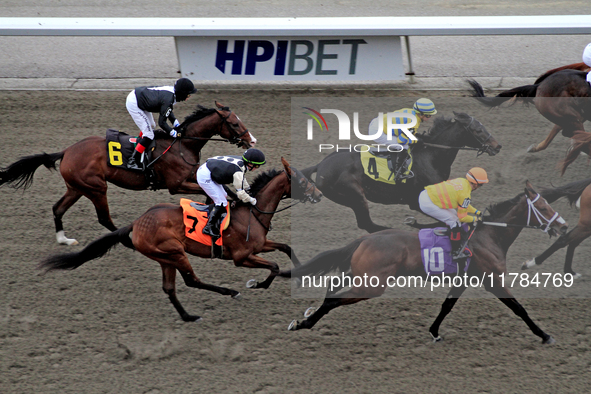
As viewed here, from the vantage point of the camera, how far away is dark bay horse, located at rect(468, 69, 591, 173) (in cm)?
833

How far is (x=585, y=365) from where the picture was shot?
17.3ft

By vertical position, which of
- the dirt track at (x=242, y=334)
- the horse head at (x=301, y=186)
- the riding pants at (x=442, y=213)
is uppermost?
the horse head at (x=301, y=186)

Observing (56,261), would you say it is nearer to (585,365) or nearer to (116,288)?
(116,288)

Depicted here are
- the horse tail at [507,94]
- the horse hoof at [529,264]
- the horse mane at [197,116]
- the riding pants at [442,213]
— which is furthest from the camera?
the horse tail at [507,94]

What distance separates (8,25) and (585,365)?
11.2 m

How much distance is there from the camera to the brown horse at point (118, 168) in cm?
→ 683

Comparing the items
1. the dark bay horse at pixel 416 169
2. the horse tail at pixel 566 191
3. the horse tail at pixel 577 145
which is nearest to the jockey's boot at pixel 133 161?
the dark bay horse at pixel 416 169

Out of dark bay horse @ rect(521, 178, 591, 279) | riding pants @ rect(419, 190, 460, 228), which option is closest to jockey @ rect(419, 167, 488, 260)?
riding pants @ rect(419, 190, 460, 228)

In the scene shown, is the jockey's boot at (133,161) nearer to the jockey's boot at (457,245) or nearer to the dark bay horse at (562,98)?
the jockey's boot at (457,245)

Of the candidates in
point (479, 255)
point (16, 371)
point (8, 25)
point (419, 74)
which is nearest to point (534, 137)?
point (419, 74)

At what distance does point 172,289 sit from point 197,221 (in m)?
0.74

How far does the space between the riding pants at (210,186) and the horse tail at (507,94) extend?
4.64 m

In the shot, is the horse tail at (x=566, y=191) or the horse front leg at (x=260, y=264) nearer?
the horse tail at (x=566, y=191)

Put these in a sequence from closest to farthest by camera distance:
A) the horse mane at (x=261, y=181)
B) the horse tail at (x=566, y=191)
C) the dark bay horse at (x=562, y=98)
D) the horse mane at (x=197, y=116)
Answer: the horse tail at (x=566, y=191)
the horse mane at (x=261, y=181)
the horse mane at (x=197, y=116)
the dark bay horse at (x=562, y=98)
